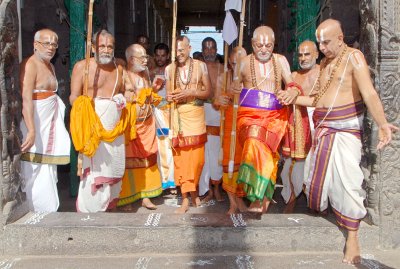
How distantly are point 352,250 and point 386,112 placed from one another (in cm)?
120

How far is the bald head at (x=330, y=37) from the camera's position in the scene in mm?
4234

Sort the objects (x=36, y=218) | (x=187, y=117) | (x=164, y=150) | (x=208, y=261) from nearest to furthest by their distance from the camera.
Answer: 1. (x=208, y=261)
2. (x=36, y=218)
3. (x=187, y=117)
4. (x=164, y=150)

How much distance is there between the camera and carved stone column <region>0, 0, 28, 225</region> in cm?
431

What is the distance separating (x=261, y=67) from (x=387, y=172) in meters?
1.56

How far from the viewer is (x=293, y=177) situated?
218 inches

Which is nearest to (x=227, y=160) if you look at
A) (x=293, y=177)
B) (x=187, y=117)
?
(x=187, y=117)

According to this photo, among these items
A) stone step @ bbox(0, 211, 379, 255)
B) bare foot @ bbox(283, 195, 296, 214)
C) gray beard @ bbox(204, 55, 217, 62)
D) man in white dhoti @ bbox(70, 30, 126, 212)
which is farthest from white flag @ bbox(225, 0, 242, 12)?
stone step @ bbox(0, 211, 379, 255)

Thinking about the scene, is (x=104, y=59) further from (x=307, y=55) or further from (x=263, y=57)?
(x=307, y=55)

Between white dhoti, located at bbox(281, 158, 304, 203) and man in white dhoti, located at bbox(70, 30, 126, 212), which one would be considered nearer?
man in white dhoti, located at bbox(70, 30, 126, 212)

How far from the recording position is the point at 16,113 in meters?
4.55

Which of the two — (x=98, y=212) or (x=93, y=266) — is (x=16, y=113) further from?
(x=93, y=266)

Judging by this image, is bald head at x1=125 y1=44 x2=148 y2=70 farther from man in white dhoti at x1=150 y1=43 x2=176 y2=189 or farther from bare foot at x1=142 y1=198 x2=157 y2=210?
bare foot at x1=142 y1=198 x2=157 y2=210

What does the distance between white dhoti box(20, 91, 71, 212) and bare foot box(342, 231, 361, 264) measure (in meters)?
2.78

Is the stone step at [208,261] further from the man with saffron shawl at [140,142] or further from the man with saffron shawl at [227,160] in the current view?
the man with saffron shawl at [140,142]
